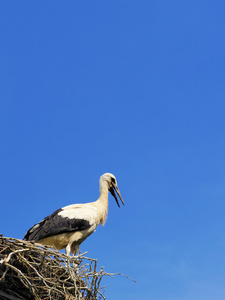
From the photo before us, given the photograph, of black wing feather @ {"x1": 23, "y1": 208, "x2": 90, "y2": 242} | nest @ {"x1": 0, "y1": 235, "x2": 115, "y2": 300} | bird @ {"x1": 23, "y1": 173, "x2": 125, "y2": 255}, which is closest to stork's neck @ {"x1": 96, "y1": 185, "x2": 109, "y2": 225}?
bird @ {"x1": 23, "y1": 173, "x2": 125, "y2": 255}

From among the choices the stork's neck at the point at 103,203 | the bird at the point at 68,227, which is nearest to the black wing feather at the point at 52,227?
the bird at the point at 68,227

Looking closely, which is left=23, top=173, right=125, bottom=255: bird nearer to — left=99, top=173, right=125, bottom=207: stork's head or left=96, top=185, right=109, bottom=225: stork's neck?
left=96, top=185, right=109, bottom=225: stork's neck

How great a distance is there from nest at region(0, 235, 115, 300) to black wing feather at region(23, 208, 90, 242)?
1.92 meters

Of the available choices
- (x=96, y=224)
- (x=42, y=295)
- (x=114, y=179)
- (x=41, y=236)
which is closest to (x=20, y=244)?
(x=42, y=295)

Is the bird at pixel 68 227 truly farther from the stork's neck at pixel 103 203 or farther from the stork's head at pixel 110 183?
the stork's head at pixel 110 183

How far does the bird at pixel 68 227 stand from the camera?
328 inches

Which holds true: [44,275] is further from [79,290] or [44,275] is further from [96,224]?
[96,224]

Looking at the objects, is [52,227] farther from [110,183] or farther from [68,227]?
[110,183]

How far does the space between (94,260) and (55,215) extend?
2.23 meters

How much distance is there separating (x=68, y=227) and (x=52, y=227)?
25cm

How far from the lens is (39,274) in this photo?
6.08 metres

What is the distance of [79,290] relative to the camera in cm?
629

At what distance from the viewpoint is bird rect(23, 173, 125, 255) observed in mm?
8320

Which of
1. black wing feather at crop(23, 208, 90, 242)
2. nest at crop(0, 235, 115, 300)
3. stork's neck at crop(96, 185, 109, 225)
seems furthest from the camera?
stork's neck at crop(96, 185, 109, 225)
